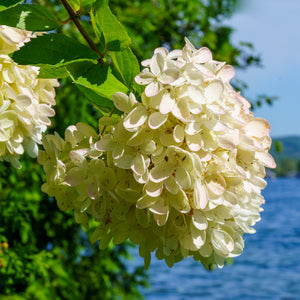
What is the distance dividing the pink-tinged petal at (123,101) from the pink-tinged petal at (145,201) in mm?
94

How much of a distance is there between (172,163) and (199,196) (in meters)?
0.05

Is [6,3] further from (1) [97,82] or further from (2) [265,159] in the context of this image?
(2) [265,159]

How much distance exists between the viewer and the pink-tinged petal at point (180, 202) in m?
0.51

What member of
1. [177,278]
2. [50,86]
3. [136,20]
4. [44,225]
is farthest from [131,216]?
[177,278]

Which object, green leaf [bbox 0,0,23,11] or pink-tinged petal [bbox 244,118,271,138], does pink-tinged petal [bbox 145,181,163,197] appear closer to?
pink-tinged petal [bbox 244,118,271,138]

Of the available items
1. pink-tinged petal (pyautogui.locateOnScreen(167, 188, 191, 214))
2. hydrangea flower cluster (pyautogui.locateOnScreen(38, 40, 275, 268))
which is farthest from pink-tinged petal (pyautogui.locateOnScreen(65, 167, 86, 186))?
pink-tinged petal (pyautogui.locateOnScreen(167, 188, 191, 214))

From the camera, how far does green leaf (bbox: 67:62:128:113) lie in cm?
53

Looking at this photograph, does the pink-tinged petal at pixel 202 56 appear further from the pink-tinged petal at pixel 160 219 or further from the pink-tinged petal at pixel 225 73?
the pink-tinged petal at pixel 160 219

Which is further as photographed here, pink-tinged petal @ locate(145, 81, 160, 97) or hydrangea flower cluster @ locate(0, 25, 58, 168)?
hydrangea flower cluster @ locate(0, 25, 58, 168)

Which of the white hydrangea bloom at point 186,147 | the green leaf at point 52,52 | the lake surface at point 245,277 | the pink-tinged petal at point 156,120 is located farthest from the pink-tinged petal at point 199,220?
the lake surface at point 245,277

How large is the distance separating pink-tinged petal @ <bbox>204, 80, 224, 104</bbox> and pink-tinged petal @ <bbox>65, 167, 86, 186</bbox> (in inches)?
6.4

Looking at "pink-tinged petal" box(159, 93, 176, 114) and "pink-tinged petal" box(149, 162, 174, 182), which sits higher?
"pink-tinged petal" box(159, 93, 176, 114)

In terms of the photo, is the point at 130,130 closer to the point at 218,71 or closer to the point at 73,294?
the point at 218,71

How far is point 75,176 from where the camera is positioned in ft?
1.80
